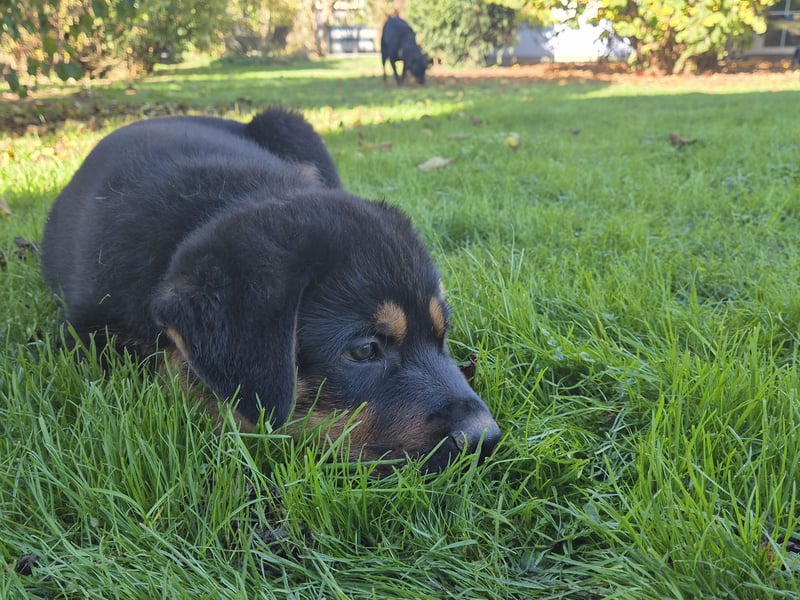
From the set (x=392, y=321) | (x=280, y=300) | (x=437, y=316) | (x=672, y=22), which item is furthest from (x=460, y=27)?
(x=280, y=300)

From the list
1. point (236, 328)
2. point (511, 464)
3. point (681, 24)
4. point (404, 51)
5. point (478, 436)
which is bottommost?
point (511, 464)

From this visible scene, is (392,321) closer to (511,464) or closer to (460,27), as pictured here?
(511,464)

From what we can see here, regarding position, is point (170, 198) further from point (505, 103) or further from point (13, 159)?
point (505, 103)

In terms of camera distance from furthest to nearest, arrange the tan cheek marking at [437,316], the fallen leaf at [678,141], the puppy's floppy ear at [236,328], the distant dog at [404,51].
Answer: the distant dog at [404,51] < the fallen leaf at [678,141] < the tan cheek marking at [437,316] < the puppy's floppy ear at [236,328]

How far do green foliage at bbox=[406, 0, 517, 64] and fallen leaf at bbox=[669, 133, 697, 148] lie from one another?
680 inches

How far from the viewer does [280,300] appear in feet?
5.86

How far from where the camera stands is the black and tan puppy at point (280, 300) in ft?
5.76

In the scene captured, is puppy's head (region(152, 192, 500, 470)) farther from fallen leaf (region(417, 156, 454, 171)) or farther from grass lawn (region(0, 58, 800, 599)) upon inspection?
fallen leaf (region(417, 156, 454, 171))

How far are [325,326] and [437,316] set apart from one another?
39 cm

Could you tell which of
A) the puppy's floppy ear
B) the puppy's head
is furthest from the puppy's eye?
the puppy's floppy ear

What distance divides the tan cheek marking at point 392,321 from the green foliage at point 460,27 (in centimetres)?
2258

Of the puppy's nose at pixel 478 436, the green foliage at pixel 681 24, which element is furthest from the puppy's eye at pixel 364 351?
the green foliage at pixel 681 24

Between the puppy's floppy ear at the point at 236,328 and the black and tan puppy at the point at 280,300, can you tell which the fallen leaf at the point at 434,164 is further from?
the puppy's floppy ear at the point at 236,328

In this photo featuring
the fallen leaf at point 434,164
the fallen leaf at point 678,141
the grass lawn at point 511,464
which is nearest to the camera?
the grass lawn at point 511,464
